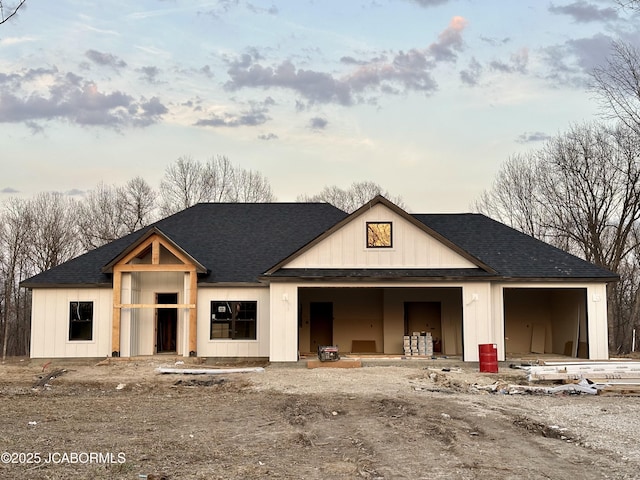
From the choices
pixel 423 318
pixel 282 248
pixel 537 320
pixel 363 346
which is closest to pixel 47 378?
pixel 282 248

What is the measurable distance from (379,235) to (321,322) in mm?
5701

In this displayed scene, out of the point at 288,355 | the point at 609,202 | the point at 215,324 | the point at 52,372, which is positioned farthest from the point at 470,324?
the point at 609,202

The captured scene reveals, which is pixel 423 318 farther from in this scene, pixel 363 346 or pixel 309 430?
pixel 309 430

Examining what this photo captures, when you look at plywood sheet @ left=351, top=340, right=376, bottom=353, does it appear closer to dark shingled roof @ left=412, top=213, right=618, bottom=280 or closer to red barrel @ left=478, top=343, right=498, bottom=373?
dark shingled roof @ left=412, top=213, right=618, bottom=280

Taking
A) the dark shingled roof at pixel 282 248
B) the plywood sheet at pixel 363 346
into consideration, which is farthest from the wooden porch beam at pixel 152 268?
the plywood sheet at pixel 363 346

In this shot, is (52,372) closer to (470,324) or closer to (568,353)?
(470,324)

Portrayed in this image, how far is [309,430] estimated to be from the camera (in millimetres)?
11281

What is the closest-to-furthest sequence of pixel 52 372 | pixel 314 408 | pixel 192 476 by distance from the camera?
pixel 192 476
pixel 314 408
pixel 52 372

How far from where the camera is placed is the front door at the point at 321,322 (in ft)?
86.0

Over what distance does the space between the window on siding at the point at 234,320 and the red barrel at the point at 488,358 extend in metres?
8.01

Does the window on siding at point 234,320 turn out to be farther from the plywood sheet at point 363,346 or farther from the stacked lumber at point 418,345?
the stacked lumber at point 418,345

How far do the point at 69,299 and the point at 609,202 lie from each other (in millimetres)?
29502

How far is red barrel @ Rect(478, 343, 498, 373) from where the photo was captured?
65.7ft

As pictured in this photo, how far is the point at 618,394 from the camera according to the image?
16.0m
